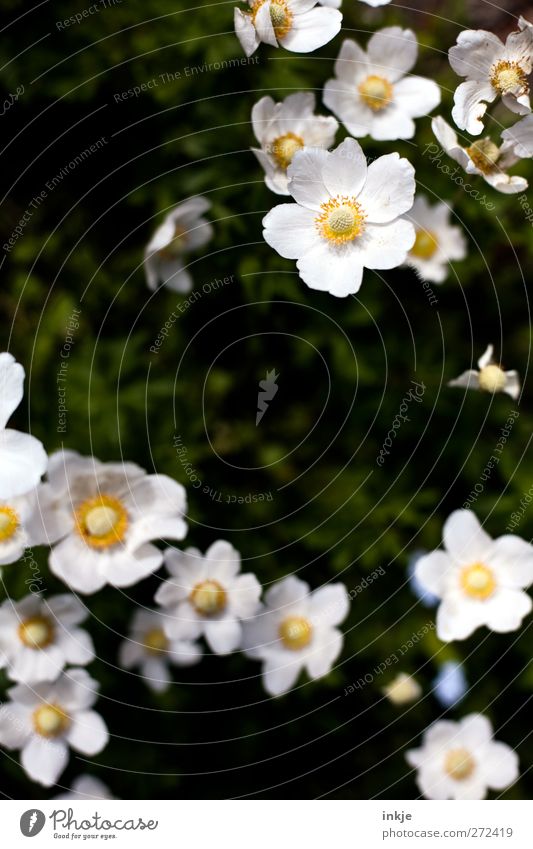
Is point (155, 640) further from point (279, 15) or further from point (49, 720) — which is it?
point (279, 15)

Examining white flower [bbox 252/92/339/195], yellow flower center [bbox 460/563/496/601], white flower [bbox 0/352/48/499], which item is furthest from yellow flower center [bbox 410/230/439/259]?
white flower [bbox 0/352/48/499]

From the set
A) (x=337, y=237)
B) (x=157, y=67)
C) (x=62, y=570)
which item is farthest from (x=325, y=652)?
(x=157, y=67)

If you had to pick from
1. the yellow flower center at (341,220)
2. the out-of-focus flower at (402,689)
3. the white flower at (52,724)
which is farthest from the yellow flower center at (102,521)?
the out-of-focus flower at (402,689)

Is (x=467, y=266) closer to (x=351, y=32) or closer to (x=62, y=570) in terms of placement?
(x=351, y=32)

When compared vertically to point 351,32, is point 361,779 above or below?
below

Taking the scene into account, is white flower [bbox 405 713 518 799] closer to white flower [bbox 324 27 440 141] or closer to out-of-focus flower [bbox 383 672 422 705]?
out-of-focus flower [bbox 383 672 422 705]
